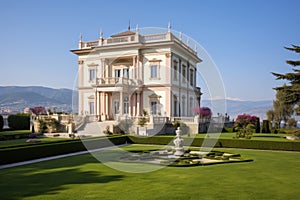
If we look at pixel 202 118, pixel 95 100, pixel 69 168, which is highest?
pixel 95 100

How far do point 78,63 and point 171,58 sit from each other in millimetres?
13582

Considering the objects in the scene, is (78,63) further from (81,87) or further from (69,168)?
(69,168)

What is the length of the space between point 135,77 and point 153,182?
82.6 ft

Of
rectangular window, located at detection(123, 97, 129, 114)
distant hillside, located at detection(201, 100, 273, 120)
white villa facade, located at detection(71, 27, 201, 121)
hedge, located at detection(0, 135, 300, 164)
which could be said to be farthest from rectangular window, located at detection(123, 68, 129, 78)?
hedge, located at detection(0, 135, 300, 164)

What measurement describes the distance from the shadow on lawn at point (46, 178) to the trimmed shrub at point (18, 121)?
27150 mm

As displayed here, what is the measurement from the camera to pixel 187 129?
30.5 metres

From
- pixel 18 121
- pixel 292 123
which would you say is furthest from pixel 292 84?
pixel 18 121

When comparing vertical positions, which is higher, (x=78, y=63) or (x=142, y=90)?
(x=78, y=63)

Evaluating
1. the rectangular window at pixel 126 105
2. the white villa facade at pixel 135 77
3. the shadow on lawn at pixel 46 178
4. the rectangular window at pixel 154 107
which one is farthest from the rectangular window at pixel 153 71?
the shadow on lawn at pixel 46 178

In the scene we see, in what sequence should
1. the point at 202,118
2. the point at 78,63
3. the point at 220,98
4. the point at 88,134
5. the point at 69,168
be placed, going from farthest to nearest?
the point at 78,63 → the point at 202,118 → the point at 88,134 → the point at 220,98 → the point at 69,168

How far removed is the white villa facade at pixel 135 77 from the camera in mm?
33625

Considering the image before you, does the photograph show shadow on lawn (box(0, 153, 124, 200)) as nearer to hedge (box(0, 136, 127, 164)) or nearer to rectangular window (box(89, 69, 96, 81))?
hedge (box(0, 136, 127, 164))

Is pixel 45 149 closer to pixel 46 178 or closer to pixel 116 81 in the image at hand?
pixel 46 178

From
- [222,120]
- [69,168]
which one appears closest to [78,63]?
[222,120]
